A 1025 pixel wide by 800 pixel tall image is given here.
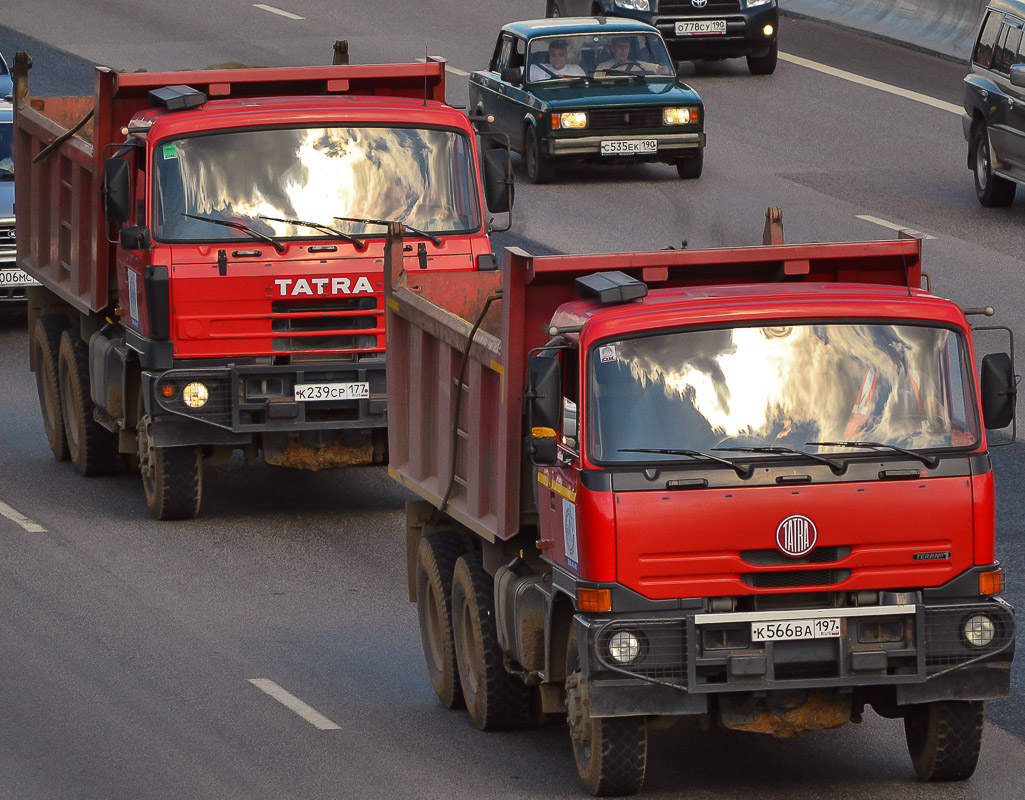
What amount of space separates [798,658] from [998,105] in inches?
620

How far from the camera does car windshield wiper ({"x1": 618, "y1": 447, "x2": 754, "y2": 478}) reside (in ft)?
31.7

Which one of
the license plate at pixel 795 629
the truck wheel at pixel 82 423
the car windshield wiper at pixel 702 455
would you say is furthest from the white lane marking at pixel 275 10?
Result: the license plate at pixel 795 629

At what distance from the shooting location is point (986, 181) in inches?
1012

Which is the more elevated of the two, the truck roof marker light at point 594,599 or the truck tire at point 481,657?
the truck roof marker light at point 594,599

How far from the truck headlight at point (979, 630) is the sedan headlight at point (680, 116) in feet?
57.7

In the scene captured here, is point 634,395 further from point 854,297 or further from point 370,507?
point 370,507

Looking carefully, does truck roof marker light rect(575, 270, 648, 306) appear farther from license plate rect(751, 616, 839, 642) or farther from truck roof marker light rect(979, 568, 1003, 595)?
truck roof marker light rect(979, 568, 1003, 595)

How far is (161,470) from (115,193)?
71.1 inches

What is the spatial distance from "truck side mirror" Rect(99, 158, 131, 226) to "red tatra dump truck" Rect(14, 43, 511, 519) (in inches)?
0.5

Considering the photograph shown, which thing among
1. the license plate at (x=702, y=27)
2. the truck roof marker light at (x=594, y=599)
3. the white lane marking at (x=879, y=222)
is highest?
the license plate at (x=702, y=27)

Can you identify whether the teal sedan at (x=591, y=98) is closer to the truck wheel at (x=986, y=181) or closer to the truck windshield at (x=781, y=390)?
the truck wheel at (x=986, y=181)

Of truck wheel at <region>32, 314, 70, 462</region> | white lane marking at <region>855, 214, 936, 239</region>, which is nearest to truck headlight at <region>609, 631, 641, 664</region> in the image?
truck wheel at <region>32, 314, 70, 462</region>

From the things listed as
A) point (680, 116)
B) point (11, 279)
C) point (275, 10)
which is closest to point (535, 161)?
point (680, 116)

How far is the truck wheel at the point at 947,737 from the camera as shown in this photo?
10174 mm
